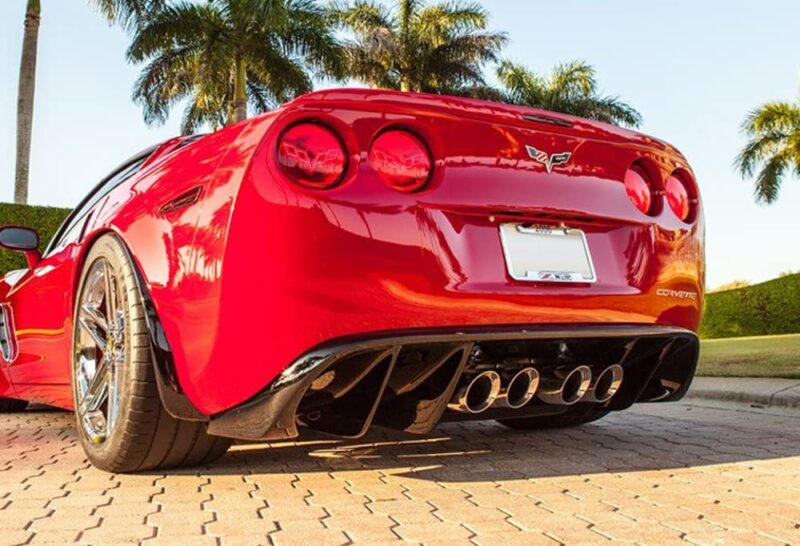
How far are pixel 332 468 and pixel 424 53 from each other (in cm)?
3100

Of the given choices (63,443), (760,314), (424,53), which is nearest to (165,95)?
(424,53)

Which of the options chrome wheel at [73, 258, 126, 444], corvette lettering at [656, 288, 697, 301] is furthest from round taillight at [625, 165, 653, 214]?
chrome wheel at [73, 258, 126, 444]

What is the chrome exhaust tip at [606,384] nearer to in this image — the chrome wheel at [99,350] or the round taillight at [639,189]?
the round taillight at [639,189]

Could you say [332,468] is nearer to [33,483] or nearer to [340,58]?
[33,483]

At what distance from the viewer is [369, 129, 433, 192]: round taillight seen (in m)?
2.77

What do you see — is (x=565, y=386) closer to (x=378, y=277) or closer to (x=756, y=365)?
(x=378, y=277)

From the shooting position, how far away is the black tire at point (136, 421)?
9.87 ft

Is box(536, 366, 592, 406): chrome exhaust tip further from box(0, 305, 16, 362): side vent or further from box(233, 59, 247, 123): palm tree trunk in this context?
box(233, 59, 247, 123): palm tree trunk

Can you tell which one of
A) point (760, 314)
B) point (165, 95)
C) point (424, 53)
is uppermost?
point (424, 53)

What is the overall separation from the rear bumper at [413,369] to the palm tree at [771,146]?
3033 centimetres

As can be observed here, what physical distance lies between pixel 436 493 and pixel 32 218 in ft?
55.7

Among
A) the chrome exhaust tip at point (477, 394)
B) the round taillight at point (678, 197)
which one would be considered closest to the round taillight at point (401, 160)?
the chrome exhaust tip at point (477, 394)

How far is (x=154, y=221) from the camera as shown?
Result: 3094mm

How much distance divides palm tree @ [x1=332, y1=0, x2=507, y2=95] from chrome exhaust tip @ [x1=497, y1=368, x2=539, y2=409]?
29.8 metres
